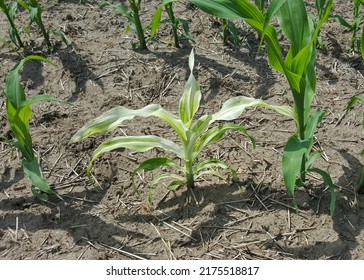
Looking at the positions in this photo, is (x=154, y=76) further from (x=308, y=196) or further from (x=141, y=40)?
(x=308, y=196)

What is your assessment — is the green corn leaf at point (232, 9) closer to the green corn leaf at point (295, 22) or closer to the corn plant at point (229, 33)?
the green corn leaf at point (295, 22)

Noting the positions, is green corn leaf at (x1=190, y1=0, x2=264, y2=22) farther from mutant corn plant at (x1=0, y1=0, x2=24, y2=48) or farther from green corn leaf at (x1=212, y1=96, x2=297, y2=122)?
mutant corn plant at (x1=0, y1=0, x2=24, y2=48)

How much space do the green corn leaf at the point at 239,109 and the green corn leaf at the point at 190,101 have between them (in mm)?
127

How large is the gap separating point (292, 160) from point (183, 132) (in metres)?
0.53

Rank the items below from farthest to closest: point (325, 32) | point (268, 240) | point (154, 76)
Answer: point (325, 32) < point (154, 76) < point (268, 240)

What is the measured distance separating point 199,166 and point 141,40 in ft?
4.11

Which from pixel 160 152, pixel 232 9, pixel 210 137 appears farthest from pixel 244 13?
pixel 160 152

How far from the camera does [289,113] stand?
6.64ft

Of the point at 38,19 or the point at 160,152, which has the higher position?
the point at 38,19

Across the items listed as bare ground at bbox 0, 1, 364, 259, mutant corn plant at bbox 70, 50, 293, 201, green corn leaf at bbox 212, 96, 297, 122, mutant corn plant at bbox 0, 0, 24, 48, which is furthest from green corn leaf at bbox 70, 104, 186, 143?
mutant corn plant at bbox 0, 0, 24, 48

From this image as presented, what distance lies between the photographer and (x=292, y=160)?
1.74 m

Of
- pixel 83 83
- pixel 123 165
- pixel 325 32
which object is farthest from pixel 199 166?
pixel 325 32

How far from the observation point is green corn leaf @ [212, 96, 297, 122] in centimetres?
198

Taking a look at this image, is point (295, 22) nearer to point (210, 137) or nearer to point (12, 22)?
point (210, 137)
